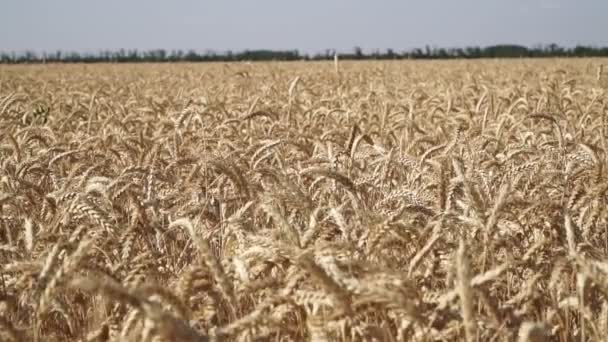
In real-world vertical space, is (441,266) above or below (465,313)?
below

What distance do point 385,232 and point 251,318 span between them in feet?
2.19

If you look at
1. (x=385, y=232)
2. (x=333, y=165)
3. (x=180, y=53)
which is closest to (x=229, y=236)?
(x=385, y=232)

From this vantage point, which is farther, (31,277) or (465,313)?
(31,277)

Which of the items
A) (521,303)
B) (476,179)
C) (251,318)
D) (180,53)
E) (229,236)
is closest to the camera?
(251,318)

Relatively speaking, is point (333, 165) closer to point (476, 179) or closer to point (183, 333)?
point (476, 179)

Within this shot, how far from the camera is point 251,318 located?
1316 mm

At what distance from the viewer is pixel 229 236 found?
2270mm

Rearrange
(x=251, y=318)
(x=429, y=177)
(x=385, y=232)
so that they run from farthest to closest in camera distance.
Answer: (x=429, y=177), (x=385, y=232), (x=251, y=318)

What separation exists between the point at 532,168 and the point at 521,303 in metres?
1.23

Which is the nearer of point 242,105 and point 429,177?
point 429,177

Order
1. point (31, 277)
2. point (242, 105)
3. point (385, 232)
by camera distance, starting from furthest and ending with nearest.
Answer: point (242, 105)
point (385, 232)
point (31, 277)

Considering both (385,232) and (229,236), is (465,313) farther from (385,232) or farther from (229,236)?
(229,236)

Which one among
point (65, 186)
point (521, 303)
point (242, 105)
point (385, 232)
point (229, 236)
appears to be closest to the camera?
point (385, 232)

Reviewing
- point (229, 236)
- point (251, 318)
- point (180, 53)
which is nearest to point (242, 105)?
point (229, 236)
